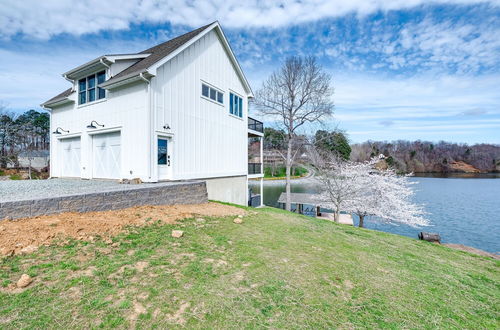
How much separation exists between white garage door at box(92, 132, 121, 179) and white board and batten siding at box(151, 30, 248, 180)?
2.45 m

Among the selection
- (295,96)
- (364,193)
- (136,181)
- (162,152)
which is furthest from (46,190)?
(364,193)

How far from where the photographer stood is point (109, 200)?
19.2 ft

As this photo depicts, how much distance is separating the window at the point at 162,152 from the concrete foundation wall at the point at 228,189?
2.51m

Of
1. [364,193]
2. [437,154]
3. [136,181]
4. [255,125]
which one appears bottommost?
[364,193]

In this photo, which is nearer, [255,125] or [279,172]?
[255,125]

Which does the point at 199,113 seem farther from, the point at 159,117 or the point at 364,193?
the point at 364,193

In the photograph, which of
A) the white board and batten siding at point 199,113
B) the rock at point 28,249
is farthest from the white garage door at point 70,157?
the rock at point 28,249

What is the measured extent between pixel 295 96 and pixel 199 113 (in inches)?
475

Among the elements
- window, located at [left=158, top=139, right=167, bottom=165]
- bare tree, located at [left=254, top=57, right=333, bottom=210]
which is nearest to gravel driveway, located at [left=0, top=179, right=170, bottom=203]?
window, located at [left=158, top=139, right=167, bottom=165]

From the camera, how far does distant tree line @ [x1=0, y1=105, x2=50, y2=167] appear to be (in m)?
27.1

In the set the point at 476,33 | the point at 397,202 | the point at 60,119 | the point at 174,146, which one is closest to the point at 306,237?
the point at 174,146

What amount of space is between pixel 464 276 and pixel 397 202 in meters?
16.0

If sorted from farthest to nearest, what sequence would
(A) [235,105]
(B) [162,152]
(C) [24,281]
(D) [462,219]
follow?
(D) [462,219]
(A) [235,105]
(B) [162,152]
(C) [24,281]

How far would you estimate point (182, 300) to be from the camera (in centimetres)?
270
